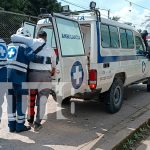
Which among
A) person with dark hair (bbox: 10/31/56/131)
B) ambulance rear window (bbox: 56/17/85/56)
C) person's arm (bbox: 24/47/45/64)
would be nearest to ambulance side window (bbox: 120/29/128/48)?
ambulance rear window (bbox: 56/17/85/56)

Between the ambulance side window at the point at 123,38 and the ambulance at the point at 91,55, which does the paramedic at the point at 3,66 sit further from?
the ambulance side window at the point at 123,38

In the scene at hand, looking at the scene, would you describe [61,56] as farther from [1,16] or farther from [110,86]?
[1,16]

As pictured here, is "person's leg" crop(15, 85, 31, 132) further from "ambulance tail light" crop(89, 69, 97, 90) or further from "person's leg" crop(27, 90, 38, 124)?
"ambulance tail light" crop(89, 69, 97, 90)

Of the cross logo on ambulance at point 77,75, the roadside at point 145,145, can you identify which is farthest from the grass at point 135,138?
the cross logo on ambulance at point 77,75

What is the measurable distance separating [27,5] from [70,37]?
87.9ft

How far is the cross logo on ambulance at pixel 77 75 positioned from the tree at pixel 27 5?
22602 millimetres

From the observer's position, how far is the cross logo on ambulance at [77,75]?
6.52 meters

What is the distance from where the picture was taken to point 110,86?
7.84m

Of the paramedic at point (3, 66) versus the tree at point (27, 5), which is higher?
the tree at point (27, 5)

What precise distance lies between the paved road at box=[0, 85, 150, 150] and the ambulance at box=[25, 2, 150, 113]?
18.1 inches

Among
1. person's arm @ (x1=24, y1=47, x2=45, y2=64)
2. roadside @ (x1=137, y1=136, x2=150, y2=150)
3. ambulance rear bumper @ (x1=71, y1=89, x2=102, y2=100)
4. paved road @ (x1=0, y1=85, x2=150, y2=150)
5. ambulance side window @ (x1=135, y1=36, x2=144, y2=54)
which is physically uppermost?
ambulance side window @ (x1=135, y1=36, x2=144, y2=54)

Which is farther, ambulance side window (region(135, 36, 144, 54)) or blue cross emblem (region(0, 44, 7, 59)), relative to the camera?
ambulance side window (region(135, 36, 144, 54))

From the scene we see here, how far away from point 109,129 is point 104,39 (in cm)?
198

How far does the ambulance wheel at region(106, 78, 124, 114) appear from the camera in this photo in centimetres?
787
